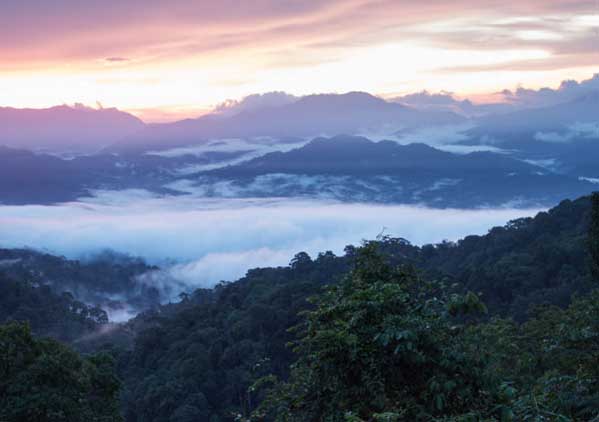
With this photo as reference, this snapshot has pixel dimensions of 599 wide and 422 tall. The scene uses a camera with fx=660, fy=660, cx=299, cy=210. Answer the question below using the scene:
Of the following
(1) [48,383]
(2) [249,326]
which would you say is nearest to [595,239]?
(1) [48,383]

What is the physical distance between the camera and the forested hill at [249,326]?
75.0 feet

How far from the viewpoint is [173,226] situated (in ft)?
371

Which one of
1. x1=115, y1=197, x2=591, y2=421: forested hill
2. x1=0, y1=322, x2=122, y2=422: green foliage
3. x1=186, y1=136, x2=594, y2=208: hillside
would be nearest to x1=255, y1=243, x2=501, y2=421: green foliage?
x1=0, y1=322, x2=122, y2=422: green foliage

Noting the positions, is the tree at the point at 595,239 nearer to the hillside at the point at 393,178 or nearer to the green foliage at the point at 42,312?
the green foliage at the point at 42,312

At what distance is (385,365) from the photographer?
5.35 meters

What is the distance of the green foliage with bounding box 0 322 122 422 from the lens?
999 cm

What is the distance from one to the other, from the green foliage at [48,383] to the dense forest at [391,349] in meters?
0.14

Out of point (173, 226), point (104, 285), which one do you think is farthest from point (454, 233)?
point (104, 285)

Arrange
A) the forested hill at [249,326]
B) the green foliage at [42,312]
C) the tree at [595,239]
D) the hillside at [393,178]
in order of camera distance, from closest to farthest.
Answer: the tree at [595,239], the forested hill at [249,326], the green foliage at [42,312], the hillside at [393,178]

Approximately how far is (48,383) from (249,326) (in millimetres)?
17468

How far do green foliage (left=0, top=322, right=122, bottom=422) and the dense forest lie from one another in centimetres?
14

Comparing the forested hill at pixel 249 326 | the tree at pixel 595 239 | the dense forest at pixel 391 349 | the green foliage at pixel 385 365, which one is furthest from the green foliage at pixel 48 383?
the tree at pixel 595 239

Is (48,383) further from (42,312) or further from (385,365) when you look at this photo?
(42,312)

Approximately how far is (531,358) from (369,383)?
22.0 ft
